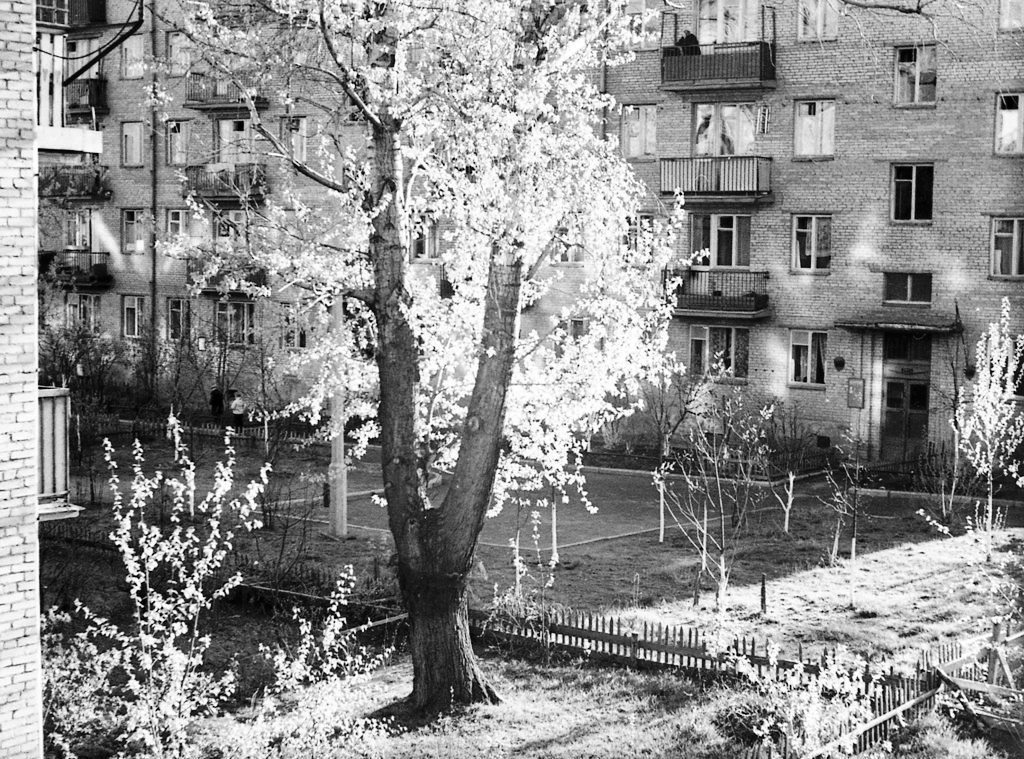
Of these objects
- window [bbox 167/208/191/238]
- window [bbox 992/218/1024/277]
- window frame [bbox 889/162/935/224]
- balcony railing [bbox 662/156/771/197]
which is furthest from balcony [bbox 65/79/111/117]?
window [bbox 992/218/1024/277]

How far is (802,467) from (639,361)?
13854mm

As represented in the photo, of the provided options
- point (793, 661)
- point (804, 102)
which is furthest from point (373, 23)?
point (804, 102)

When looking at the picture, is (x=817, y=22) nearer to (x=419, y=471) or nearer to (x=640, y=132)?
(x=640, y=132)

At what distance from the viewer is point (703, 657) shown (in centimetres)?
1527

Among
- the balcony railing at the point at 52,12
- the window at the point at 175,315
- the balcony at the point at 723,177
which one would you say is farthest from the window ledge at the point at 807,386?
the balcony railing at the point at 52,12

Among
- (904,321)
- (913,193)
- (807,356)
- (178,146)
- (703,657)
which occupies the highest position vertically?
(178,146)

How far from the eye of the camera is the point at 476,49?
48.3ft

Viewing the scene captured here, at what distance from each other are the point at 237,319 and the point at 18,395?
108 ft

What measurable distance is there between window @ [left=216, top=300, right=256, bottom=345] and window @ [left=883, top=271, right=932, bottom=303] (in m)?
19.5

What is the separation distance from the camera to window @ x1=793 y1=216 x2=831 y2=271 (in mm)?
33281

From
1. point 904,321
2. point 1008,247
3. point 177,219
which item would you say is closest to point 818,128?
point 904,321

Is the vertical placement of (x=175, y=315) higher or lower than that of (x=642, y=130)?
lower

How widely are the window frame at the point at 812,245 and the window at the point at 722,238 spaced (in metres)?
1.22

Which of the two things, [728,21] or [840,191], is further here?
[728,21]
